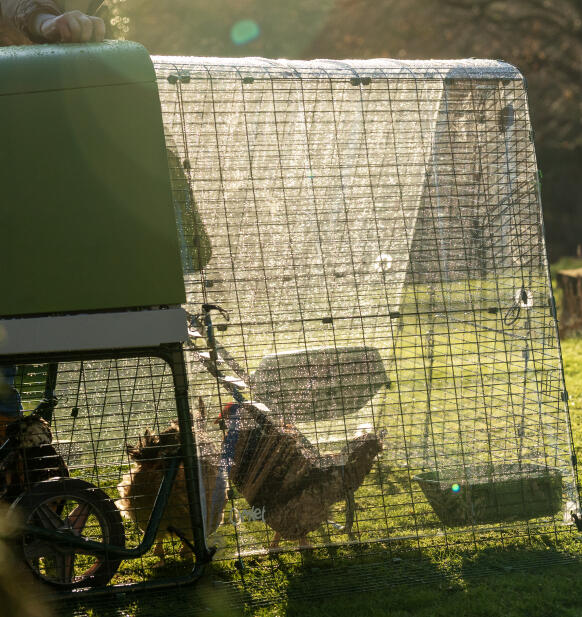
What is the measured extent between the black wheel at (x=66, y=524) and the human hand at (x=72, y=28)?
179 cm

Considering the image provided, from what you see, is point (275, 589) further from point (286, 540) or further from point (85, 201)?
point (85, 201)

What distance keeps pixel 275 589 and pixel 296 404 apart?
833mm

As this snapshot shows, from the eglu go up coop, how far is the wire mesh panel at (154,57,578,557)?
0.04ft

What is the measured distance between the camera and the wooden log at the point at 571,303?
1166 centimetres

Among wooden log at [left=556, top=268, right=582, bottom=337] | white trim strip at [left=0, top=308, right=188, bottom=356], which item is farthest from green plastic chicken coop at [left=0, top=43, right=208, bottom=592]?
wooden log at [left=556, top=268, right=582, bottom=337]

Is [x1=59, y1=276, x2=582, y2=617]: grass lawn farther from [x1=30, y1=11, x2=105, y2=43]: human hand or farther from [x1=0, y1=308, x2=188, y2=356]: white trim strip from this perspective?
[x1=30, y1=11, x2=105, y2=43]: human hand

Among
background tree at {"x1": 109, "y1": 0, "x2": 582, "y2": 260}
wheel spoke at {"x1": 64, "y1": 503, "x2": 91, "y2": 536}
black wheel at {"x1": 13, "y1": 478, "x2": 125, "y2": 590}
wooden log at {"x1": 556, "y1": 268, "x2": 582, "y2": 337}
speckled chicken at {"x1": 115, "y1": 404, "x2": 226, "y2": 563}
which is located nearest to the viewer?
black wheel at {"x1": 13, "y1": 478, "x2": 125, "y2": 590}

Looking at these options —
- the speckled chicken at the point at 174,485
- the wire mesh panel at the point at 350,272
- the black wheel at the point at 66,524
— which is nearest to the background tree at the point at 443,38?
the wire mesh panel at the point at 350,272

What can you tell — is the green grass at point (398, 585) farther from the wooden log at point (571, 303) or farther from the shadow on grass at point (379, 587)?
the wooden log at point (571, 303)

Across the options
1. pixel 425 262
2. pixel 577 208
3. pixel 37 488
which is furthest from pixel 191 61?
pixel 577 208

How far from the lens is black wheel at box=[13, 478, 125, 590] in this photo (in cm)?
336

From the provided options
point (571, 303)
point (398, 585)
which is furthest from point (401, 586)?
point (571, 303)

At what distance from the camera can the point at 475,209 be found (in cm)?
427

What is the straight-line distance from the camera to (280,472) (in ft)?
12.6
